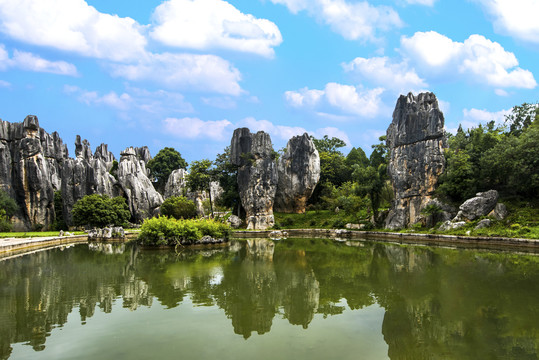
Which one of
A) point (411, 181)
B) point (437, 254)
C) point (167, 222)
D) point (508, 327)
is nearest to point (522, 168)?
point (411, 181)

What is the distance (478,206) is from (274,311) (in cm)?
2014

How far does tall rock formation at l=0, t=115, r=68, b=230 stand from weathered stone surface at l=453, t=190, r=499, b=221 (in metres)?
36.8

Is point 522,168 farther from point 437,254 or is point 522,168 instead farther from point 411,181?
point 437,254

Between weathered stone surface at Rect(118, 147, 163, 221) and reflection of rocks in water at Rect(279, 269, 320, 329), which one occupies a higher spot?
weathered stone surface at Rect(118, 147, 163, 221)

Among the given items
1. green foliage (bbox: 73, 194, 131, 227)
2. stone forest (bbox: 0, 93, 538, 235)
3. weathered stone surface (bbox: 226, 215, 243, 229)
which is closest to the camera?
stone forest (bbox: 0, 93, 538, 235)

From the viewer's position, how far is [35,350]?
5.70 m

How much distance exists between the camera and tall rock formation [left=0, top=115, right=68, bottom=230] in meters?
35.5

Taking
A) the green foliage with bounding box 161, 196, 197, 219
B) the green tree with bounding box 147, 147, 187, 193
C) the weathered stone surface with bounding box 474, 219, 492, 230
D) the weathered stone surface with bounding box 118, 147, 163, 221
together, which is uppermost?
the green tree with bounding box 147, 147, 187, 193

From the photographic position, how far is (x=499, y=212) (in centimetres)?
2242

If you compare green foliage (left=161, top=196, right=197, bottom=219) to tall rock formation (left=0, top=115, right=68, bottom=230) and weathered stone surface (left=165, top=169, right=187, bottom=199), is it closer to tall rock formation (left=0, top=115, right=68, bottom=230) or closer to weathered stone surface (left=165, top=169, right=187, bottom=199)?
weathered stone surface (left=165, top=169, right=187, bottom=199)

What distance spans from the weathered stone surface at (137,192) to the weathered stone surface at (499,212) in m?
32.9

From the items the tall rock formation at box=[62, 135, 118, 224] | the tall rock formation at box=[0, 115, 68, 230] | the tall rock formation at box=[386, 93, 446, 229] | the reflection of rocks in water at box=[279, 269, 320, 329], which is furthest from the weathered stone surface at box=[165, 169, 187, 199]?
the reflection of rocks in water at box=[279, 269, 320, 329]

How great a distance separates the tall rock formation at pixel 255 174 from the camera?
118 feet

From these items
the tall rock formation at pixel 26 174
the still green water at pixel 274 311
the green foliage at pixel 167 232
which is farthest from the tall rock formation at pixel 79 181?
the still green water at pixel 274 311
